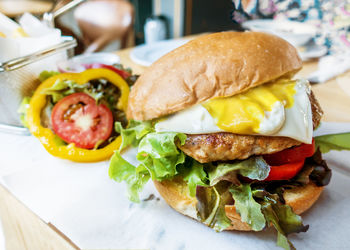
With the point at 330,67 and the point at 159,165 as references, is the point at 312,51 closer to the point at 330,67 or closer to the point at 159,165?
the point at 330,67

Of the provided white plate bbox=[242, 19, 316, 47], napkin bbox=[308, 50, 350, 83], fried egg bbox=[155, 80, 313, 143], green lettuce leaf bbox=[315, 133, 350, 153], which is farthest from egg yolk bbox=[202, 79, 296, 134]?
white plate bbox=[242, 19, 316, 47]

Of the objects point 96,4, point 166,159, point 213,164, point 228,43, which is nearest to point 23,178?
point 166,159

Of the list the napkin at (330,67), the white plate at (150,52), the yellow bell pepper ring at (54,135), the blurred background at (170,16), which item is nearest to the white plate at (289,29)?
the blurred background at (170,16)

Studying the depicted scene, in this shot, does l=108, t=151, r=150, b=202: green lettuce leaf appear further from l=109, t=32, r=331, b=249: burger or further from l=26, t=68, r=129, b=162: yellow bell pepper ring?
l=26, t=68, r=129, b=162: yellow bell pepper ring

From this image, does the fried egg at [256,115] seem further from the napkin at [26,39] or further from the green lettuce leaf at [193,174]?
the napkin at [26,39]

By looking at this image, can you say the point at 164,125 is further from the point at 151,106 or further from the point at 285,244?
the point at 285,244

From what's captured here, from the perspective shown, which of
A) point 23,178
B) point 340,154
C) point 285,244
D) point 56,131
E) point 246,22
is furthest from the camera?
point 246,22

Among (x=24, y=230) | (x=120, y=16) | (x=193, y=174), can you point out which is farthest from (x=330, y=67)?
(x=120, y=16)
